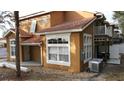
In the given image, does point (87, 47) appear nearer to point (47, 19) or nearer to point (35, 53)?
point (47, 19)

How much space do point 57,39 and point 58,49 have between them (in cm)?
29

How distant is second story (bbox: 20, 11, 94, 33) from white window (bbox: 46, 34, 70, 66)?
0.67 metres

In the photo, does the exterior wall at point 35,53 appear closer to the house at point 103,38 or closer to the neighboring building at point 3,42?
the neighboring building at point 3,42

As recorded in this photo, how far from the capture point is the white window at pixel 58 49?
5957 millimetres

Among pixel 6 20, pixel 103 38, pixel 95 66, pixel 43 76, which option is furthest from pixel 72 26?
pixel 6 20

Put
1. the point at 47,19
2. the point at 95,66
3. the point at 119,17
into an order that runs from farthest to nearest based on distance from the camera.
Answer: the point at 95,66 < the point at 47,19 < the point at 119,17

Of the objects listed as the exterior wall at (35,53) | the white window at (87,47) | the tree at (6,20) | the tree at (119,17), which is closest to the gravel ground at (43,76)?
the exterior wall at (35,53)

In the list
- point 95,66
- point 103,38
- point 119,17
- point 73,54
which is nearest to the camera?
point 119,17

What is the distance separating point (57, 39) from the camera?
6094 mm

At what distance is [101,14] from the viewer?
4773 millimetres

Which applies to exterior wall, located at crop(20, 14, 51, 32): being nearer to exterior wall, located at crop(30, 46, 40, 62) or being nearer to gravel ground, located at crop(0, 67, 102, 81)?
exterior wall, located at crop(30, 46, 40, 62)

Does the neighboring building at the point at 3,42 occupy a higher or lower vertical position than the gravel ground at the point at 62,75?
higher
